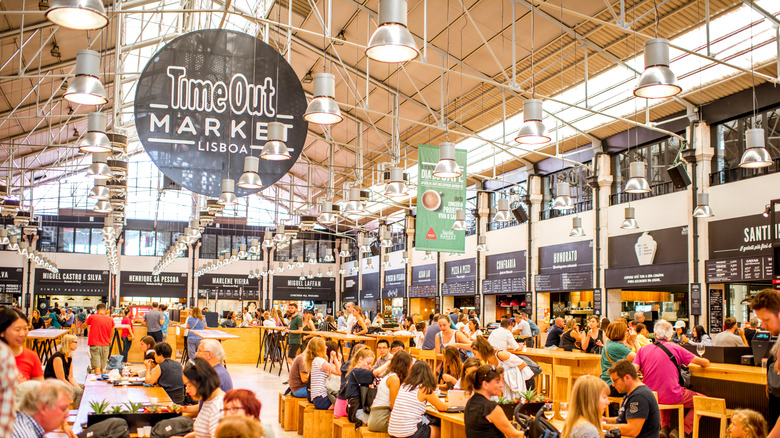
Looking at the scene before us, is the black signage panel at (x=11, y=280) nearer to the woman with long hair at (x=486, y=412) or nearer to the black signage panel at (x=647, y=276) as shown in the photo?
the black signage panel at (x=647, y=276)

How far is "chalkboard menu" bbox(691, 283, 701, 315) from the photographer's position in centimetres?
1528

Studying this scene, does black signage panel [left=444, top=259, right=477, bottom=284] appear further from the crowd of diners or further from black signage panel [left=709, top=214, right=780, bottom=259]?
the crowd of diners

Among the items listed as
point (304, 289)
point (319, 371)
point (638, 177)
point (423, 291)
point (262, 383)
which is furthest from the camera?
point (304, 289)

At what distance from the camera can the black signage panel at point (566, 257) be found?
19.3 metres

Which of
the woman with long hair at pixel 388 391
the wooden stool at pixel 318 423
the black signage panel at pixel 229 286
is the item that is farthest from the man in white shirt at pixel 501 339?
the black signage panel at pixel 229 286

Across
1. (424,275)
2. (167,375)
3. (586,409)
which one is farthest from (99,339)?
(424,275)

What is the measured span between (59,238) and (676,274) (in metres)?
34.4

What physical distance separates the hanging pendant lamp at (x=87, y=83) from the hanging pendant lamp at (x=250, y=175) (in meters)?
1.41

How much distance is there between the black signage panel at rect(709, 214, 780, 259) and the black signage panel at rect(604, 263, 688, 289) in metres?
0.93

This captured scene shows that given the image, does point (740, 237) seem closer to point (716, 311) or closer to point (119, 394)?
point (716, 311)

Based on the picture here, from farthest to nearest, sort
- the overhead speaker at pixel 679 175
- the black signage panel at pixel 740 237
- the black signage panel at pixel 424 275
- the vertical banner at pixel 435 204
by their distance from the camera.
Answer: the black signage panel at pixel 424 275 → the overhead speaker at pixel 679 175 → the vertical banner at pixel 435 204 → the black signage panel at pixel 740 237

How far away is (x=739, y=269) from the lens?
14359 millimetres

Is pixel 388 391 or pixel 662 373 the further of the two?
pixel 662 373

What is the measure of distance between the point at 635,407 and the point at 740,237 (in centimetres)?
1075
